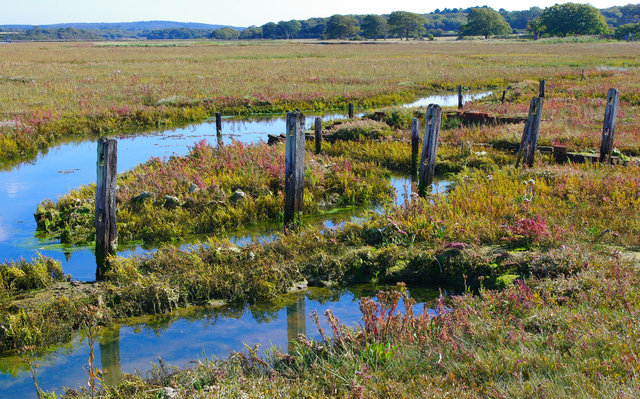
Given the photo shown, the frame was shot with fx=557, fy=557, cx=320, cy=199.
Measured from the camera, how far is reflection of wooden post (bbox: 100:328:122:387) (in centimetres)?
576

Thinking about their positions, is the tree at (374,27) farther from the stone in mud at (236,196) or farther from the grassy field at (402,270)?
the stone in mud at (236,196)

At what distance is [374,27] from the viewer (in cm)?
15650

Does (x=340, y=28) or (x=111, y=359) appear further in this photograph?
(x=340, y=28)

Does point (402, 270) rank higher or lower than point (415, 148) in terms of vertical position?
lower

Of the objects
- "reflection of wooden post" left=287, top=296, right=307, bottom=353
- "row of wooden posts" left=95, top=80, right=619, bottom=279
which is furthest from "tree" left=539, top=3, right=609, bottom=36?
"reflection of wooden post" left=287, top=296, right=307, bottom=353

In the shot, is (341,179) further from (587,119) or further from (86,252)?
(587,119)

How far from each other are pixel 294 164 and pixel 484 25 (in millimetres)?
144619

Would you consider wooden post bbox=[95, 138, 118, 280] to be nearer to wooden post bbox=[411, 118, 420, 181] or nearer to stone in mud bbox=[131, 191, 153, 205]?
stone in mud bbox=[131, 191, 153, 205]

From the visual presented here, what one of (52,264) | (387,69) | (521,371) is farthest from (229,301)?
(387,69)

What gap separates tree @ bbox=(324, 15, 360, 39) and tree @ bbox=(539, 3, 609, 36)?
5356cm

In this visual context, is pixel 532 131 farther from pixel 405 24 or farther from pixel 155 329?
pixel 405 24

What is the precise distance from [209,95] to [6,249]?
2050 centimetres

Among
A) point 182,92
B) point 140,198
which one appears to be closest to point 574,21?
point 182,92

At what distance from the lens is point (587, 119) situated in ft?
59.7
